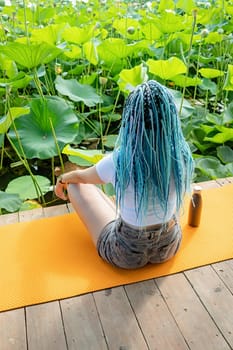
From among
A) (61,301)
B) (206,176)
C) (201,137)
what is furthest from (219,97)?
(61,301)

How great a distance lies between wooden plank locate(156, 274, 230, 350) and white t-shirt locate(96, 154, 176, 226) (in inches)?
8.0

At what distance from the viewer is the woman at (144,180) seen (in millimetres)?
1104

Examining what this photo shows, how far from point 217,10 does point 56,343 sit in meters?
2.82

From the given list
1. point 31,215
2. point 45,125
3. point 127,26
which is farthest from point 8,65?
point 127,26

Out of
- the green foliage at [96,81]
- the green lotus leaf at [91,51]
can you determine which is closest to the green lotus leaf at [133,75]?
the green foliage at [96,81]

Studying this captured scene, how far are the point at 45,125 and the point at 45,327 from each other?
105 centimetres

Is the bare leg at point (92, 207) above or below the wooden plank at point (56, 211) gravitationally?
above

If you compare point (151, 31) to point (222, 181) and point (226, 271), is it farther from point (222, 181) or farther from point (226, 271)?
point (226, 271)

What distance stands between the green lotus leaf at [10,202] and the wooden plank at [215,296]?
0.75 m

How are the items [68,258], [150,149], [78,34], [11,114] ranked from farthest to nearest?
[78,34], [11,114], [68,258], [150,149]

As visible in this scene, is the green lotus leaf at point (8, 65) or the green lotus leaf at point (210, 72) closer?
the green lotus leaf at point (8, 65)

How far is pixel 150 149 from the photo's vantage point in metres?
1.12

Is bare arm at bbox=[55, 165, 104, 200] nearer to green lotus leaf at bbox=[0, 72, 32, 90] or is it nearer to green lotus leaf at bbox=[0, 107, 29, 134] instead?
green lotus leaf at bbox=[0, 107, 29, 134]

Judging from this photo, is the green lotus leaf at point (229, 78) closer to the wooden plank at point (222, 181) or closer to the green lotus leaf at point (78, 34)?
the wooden plank at point (222, 181)
